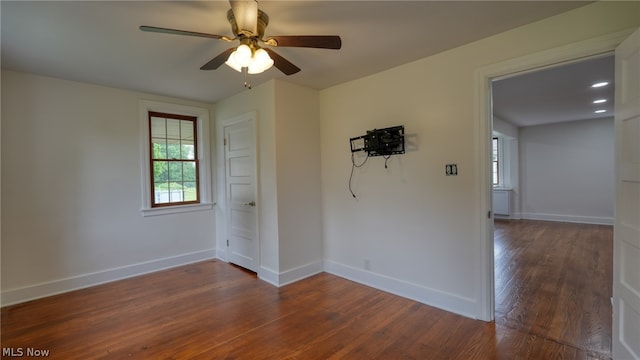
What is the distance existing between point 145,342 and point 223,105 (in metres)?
3.25

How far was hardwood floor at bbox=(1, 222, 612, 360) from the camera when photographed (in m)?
2.23

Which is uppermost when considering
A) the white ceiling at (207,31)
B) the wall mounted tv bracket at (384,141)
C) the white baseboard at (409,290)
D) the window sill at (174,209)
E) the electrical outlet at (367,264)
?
the white ceiling at (207,31)

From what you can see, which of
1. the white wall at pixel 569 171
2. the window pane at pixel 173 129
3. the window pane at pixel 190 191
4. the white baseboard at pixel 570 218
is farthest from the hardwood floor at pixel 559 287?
the window pane at pixel 173 129

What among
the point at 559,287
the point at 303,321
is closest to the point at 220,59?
the point at 303,321

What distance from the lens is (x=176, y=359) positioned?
7.04 feet

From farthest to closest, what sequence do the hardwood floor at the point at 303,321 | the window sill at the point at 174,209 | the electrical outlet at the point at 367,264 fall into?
the window sill at the point at 174,209 < the electrical outlet at the point at 367,264 < the hardwood floor at the point at 303,321

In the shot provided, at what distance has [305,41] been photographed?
1865 mm

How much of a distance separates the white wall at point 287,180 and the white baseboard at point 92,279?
141cm

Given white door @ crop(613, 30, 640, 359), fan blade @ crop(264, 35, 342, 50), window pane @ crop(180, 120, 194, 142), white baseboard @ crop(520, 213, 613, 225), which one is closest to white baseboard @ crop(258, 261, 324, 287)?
window pane @ crop(180, 120, 194, 142)

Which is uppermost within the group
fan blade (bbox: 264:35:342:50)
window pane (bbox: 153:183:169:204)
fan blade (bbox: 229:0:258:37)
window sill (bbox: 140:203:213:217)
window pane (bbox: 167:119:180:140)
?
fan blade (bbox: 229:0:258:37)

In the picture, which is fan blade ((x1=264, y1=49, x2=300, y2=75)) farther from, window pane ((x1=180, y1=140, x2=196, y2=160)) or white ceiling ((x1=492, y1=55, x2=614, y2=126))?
window pane ((x1=180, y1=140, x2=196, y2=160))

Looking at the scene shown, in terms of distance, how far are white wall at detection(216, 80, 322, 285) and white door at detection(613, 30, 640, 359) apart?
9.44ft

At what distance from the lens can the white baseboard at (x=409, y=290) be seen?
2.71m

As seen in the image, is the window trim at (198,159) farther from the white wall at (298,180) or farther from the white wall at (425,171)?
the white wall at (425,171)
